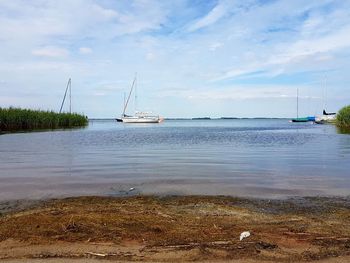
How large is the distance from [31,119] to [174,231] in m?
57.0

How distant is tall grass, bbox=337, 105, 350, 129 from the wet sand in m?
60.4

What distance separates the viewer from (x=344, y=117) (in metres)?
66.1

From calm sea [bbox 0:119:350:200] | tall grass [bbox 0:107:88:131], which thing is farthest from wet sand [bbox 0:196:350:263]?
tall grass [bbox 0:107:88:131]

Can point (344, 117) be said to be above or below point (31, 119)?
below

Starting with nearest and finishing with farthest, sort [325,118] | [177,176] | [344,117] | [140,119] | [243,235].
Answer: [243,235] < [177,176] < [344,117] < [325,118] < [140,119]

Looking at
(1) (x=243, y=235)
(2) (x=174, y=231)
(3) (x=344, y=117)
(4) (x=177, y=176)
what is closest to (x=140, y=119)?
(3) (x=344, y=117)

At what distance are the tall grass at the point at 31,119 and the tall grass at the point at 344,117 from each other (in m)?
48.1

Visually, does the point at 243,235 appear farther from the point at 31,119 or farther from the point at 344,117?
the point at 344,117

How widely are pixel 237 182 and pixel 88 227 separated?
7.01 meters

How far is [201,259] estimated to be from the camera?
5.29 metres

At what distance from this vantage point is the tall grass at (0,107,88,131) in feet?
171

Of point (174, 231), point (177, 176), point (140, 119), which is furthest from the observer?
point (140, 119)

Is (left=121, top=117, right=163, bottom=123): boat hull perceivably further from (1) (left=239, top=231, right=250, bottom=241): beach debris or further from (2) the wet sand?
(1) (left=239, top=231, right=250, bottom=241): beach debris

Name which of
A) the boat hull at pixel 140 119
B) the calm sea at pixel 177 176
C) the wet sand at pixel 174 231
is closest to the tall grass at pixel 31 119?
the calm sea at pixel 177 176
